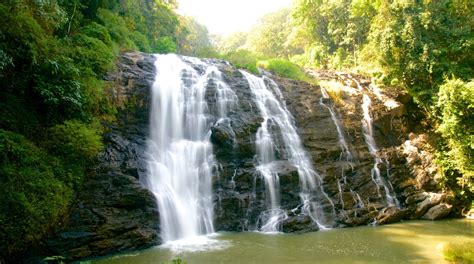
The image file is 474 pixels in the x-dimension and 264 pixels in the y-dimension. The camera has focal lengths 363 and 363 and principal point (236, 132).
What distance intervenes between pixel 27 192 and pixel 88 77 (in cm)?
488

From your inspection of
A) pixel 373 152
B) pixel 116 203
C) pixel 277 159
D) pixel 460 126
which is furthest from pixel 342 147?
pixel 116 203

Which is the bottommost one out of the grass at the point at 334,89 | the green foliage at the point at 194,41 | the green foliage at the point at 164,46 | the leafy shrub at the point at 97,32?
the grass at the point at 334,89

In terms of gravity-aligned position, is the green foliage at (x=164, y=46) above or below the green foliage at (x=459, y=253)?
above

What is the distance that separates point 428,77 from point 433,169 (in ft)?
16.0

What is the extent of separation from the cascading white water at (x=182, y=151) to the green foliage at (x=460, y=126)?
29.5 ft

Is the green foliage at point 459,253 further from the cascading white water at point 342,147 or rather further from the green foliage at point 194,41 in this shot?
the green foliage at point 194,41

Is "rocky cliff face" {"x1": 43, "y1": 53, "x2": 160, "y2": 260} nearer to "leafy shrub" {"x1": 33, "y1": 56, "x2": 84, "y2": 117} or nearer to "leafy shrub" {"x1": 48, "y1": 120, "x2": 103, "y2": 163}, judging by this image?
"leafy shrub" {"x1": 48, "y1": 120, "x2": 103, "y2": 163}

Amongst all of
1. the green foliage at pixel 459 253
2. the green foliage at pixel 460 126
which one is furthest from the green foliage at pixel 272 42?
the green foliage at pixel 459 253

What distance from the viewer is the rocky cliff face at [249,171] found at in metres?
9.66

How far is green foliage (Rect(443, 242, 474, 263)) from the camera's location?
7934 mm

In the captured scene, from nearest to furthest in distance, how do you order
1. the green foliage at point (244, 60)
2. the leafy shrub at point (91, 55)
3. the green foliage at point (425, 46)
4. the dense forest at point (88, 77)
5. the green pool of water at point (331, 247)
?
the dense forest at point (88, 77)
the green pool of water at point (331, 247)
the leafy shrub at point (91, 55)
the green foliage at point (425, 46)
the green foliage at point (244, 60)

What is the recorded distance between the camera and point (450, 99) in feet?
48.5

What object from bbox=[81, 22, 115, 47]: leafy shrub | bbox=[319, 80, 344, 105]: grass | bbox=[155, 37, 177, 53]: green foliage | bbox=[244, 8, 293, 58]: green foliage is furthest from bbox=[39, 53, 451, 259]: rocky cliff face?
bbox=[244, 8, 293, 58]: green foliage

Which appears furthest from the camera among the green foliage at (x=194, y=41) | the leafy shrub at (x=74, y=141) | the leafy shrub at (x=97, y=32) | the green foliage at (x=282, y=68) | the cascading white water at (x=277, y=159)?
the green foliage at (x=194, y=41)
